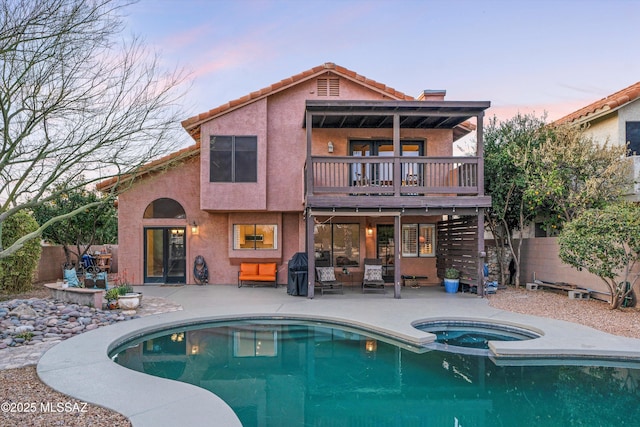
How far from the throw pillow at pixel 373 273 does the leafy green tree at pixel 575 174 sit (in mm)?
4991

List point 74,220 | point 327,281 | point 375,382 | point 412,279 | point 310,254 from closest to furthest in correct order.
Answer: point 375,382 → point 310,254 → point 327,281 → point 412,279 → point 74,220

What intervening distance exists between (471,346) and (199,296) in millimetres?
7668

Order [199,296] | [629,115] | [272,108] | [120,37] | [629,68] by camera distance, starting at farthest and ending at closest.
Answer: [629,68], [272,108], [629,115], [199,296], [120,37]

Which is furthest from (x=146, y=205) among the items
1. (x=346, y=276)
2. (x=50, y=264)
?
→ (x=346, y=276)

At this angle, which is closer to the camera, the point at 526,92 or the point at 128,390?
the point at 128,390

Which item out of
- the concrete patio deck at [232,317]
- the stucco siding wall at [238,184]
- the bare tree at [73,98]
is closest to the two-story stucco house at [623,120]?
the concrete patio deck at [232,317]

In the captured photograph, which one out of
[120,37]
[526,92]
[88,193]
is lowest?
[88,193]

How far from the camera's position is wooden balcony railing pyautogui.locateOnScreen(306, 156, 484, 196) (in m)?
11.5

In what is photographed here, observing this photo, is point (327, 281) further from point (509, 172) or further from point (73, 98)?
point (73, 98)

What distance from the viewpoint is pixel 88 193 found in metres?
16.8

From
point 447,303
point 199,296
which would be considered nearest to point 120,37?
point 199,296

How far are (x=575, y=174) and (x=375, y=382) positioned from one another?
32.5 feet

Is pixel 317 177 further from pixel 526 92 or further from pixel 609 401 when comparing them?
pixel 526 92

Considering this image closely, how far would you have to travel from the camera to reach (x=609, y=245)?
8.88 m
